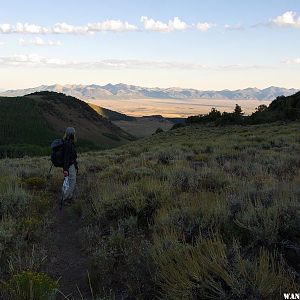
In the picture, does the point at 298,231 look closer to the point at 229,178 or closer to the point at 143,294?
the point at 143,294

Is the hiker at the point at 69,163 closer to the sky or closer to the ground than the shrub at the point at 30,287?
closer to the sky

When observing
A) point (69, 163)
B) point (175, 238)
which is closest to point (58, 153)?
point (69, 163)

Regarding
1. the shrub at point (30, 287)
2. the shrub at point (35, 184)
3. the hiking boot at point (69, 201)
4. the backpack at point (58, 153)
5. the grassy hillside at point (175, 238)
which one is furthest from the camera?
the shrub at point (35, 184)

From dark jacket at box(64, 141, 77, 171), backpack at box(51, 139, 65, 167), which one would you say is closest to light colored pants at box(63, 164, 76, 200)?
dark jacket at box(64, 141, 77, 171)

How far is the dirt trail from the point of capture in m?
5.19

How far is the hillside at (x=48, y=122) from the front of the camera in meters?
116

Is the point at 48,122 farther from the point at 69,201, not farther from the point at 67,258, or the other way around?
the point at 67,258

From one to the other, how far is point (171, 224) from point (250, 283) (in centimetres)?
221

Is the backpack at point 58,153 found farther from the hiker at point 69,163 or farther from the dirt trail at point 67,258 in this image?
the dirt trail at point 67,258

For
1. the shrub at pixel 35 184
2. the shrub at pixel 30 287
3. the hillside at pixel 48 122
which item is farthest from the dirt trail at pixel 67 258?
the hillside at pixel 48 122

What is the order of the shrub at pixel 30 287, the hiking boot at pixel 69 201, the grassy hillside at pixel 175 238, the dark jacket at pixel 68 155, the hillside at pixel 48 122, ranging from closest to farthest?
1. the grassy hillside at pixel 175 238
2. the shrub at pixel 30 287
3. the hiking boot at pixel 69 201
4. the dark jacket at pixel 68 155
5. the hillside at pixel 48 122

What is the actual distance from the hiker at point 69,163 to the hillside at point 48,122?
94828 millimetres

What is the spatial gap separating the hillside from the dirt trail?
319 feet

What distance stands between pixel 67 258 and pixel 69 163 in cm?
423
